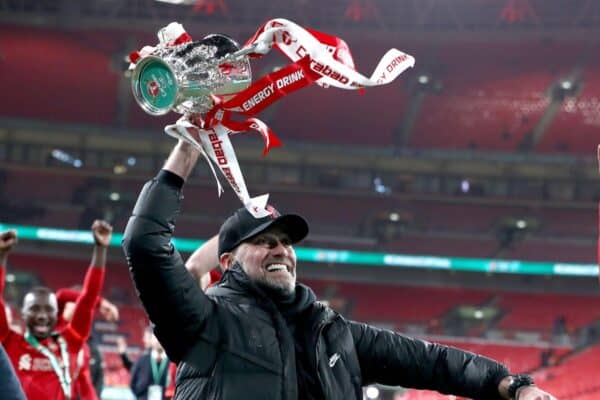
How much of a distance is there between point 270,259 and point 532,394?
29.2 inches

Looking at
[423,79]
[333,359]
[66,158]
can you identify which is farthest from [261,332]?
[66,158]

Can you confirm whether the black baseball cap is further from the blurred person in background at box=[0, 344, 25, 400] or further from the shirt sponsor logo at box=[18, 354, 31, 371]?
the shirt sponsor logo at box=[18, 354, 31, 371]

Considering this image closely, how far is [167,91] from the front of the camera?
7.68 feet

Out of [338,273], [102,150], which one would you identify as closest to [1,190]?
[102,150]

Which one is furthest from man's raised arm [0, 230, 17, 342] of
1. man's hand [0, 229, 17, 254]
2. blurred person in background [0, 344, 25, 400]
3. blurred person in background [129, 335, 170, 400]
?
blurred person in background [129, 335, 170, 400]

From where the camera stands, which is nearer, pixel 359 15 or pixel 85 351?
pixel 85 351

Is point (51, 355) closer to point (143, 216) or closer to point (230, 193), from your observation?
point (143, 216)

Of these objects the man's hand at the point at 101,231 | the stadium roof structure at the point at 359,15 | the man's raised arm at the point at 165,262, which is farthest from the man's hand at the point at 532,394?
the stadium roof structure at the point at 359,15

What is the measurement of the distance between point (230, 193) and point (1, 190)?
5029mm

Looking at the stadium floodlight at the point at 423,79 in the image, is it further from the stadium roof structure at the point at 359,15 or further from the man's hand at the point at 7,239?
the man's hand at the point at 7,239

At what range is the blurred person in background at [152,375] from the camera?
7.32m

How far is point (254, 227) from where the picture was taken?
8.83ft

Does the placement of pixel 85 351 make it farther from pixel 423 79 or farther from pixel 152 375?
pixel 423 79

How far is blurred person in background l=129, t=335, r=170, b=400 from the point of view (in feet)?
24.0
